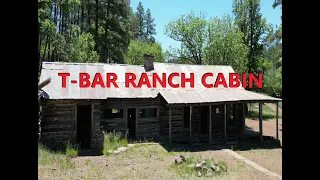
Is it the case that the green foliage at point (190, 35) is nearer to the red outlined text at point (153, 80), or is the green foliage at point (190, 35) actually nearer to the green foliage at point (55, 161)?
the red outlined text at point (153, 80)

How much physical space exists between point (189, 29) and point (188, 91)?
45.6ft

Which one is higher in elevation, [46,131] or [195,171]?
[46,131]

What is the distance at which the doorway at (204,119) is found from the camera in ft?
62.3

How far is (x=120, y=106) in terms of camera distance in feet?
52.7

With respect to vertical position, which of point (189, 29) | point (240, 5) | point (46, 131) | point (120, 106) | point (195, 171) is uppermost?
point (240, 5)

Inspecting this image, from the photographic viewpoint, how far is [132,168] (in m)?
10.8

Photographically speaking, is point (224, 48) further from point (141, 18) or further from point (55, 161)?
point (141, 18)

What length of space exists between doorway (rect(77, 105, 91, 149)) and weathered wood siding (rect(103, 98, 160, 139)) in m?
1.45

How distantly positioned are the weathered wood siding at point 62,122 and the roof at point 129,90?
0.47 m

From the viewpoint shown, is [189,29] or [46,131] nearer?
[46,131]

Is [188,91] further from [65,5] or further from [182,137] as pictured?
[65,5]

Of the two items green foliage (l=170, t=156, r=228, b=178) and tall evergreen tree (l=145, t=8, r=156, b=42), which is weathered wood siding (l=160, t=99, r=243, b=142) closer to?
green foliage (l=170, t=156, r=228, b=178)

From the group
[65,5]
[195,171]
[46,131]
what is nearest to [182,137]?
[195,171]

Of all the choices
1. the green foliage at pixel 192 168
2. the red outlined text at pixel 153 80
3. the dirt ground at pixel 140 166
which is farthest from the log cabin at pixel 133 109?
the green foliage at pixel 192 168
